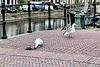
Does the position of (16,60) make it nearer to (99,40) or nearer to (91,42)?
(91,42)

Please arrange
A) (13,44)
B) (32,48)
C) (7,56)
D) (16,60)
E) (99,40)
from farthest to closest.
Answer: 1. (99,40)
2. (13,44)
3. (32,48)
4. (7,56)
5. (16,60)

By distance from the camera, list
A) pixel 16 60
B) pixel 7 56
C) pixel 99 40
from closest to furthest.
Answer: pixel 16 60
pixel 7 56
pixel 99 40

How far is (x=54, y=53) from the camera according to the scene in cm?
561

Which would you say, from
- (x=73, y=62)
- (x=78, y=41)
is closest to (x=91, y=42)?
(x=78, y=41)

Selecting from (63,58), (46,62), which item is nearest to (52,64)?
(46,62)

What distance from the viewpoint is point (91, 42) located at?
22.7 ft

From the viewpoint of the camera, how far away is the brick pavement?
474 centimetres

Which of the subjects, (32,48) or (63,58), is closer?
(63,58)

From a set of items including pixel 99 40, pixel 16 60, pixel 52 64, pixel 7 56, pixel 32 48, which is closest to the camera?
pixel 52 64

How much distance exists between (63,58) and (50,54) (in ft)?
1.61

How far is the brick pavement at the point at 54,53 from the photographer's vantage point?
4.74 metres

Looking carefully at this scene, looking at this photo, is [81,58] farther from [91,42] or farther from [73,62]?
[91,42]

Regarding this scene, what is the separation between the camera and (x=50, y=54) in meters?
5.50

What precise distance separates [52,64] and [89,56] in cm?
106
